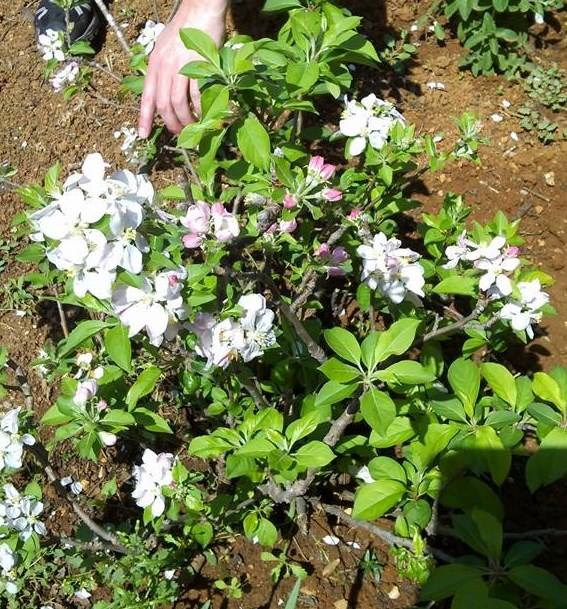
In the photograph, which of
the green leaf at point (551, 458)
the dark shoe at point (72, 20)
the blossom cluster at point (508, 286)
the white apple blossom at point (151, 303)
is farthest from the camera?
the dark shoe at point (72, 20)

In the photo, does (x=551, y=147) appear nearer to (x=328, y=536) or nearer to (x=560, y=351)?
(x=560, y=351)

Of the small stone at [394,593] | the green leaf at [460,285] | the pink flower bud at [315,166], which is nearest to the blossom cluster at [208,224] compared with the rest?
the pink flower bud at [315,166]

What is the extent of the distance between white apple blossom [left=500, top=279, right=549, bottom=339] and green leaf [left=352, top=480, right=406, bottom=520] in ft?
1.40

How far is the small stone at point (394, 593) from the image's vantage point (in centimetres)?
203

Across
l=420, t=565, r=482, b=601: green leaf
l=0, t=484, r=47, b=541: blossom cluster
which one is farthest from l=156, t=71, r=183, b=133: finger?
l=420, t=565, r=482, b=601: green leaf

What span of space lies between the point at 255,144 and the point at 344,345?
0.44 meters

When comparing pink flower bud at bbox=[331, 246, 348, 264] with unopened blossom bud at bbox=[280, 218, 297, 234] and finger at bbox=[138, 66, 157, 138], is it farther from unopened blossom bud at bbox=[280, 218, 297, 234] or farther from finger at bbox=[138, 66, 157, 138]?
finger at bbox=[138, 66, 157, 138]

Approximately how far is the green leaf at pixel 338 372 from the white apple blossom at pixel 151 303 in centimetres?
30

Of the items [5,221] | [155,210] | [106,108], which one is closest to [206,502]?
[155,210]

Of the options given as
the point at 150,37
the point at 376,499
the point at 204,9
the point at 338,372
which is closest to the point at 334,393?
the point at 338,372

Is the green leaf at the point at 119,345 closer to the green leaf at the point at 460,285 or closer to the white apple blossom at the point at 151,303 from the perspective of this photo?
the white apple blossom at the point at 151,303

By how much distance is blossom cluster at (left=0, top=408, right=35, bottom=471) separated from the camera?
1535 mm

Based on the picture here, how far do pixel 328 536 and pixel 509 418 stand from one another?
872 mm

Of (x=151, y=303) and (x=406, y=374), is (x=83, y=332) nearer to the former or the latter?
(x=151, y=303)
